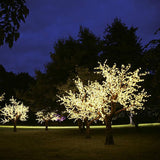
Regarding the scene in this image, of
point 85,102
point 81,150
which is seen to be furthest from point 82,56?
point 81,150

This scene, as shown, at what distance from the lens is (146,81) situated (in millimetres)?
22266

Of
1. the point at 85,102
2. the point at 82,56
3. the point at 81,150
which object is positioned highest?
the point at 82,56

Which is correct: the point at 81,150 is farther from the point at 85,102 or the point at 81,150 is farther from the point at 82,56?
the point at 82,56

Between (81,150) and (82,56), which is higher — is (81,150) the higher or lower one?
the lower one

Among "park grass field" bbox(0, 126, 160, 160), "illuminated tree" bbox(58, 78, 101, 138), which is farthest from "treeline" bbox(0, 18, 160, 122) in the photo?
"park grass field" bbox(0, 126, 160, 160)

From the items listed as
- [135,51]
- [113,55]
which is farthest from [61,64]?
[135,51]

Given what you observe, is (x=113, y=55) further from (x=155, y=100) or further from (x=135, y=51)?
(x=155, y=100)

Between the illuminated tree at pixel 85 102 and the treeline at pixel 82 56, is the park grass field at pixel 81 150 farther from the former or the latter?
the treeline at pixel 82 56

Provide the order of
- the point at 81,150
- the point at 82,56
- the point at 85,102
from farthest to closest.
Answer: the point at 82,56 → the point at 85,102 → the point at 81,150

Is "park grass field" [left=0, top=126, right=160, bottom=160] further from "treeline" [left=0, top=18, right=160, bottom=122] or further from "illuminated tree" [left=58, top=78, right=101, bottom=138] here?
"treeline" [left=0, top=18, right=160, bottom=122]

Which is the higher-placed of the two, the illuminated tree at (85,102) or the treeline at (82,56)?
the treeline at (82,56)

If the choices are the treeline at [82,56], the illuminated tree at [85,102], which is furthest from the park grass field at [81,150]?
the treeline at [82,56]

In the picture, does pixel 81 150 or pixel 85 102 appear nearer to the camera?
pixel 81 150

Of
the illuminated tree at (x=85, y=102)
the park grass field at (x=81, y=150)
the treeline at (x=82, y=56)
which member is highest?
the treeline at (x=82, y=56)
